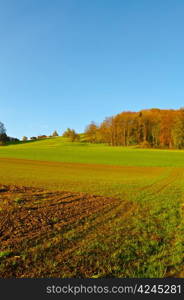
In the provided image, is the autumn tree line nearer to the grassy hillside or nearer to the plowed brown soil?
the grassy hillside

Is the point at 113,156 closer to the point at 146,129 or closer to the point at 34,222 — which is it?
the point at 34,222

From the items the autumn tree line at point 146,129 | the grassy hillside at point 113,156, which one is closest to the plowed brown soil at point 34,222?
the grassy hillside at point 113,156

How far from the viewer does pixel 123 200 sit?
10.2 metres

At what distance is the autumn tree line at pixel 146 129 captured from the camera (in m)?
84.0

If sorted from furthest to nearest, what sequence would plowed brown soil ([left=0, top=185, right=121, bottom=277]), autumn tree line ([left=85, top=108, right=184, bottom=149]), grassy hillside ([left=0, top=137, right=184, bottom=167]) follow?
1. autumn tree line ([left=85, top=108, right=184, bottom=149])
2. grassy hillside ([left=0, top=137, right=184, bottom=167])
3. plowed brown soil ([left=0, top=185, right=121, bottom=277])

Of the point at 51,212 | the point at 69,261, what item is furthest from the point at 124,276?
the point at 51,212

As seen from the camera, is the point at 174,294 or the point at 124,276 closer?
the point at 174,294

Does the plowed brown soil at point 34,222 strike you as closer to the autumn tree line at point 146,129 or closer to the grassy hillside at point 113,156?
the grassy hillside at point 113,156

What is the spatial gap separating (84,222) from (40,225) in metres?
1.61

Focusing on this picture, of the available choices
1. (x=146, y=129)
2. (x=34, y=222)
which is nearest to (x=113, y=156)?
(x=34, y=222)

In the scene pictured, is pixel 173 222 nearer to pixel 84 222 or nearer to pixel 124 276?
pixel 84 222

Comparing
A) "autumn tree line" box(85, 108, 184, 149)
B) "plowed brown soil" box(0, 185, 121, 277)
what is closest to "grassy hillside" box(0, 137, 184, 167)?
"autumn tree line" box(85, 108, 184, 149)

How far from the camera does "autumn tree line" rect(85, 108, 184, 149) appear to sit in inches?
3306

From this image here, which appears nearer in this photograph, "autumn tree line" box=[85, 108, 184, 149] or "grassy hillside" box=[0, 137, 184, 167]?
"grassy hillside" box=[0, 137, 184, 167]
